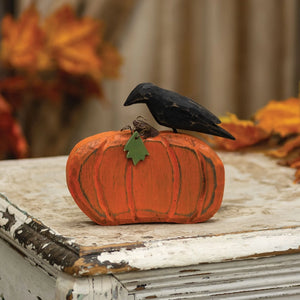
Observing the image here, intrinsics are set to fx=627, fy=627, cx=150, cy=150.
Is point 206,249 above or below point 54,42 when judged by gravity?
below

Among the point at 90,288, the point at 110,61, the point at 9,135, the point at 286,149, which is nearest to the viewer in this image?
the point at 90,288

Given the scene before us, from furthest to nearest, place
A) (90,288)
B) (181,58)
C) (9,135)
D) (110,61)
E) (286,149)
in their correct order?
(181,58), (110,61), (9,135), (286,149), (90,288)

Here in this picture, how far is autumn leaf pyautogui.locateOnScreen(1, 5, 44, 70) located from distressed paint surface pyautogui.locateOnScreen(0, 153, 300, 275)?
1.98ft

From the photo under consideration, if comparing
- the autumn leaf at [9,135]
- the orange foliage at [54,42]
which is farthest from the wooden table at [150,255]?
the orange foliage at [54,42]

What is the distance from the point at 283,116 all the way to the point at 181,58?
69cm

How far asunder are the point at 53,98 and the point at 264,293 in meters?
0.92

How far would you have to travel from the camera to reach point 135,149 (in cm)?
56

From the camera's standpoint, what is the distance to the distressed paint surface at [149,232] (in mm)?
482

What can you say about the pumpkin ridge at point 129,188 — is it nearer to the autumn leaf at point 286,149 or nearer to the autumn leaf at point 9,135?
the autumn leaf at point 286,149

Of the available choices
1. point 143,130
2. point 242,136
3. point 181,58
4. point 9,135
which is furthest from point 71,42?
point 143,130

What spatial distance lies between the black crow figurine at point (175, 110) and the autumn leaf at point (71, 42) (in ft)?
2.52

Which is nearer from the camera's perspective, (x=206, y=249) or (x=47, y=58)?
(x=206, y=249)

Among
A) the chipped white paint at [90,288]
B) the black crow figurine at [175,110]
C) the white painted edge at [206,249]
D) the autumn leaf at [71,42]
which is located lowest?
the chipped white paint at [90,288]

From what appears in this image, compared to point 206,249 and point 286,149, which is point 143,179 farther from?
point 286,149
